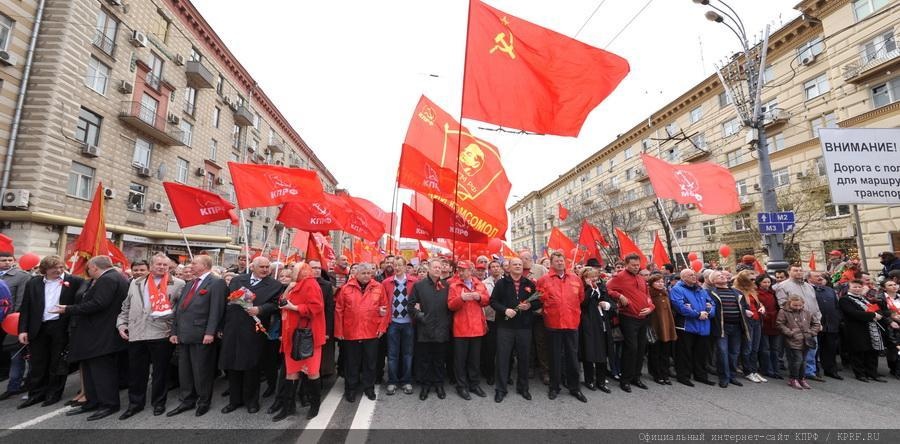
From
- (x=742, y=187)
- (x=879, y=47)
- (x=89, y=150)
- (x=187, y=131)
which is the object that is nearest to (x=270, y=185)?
(x=89, y=150)

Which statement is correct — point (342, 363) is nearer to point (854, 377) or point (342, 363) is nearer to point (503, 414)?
point (503, 414)

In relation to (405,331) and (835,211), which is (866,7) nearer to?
(835,211)

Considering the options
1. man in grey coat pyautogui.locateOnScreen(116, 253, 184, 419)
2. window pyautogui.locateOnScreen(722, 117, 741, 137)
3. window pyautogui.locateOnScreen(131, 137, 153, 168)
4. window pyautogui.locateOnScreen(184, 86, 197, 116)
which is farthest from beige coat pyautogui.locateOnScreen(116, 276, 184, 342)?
window pyautogui.locateOnScreen(722, 117, 741, 137)

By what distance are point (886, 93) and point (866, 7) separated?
15.7 ft

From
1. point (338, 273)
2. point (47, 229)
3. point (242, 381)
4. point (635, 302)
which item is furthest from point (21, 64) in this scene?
point (635, 302)

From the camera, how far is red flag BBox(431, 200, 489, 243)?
790cm

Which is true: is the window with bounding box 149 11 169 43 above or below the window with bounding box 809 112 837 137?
above

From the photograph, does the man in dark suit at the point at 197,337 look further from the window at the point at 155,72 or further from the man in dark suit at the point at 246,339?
the window at the point at 155,72

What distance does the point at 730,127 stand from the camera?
2959cm

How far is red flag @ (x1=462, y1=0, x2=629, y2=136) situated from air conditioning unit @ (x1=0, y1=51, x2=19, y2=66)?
1901 centimetres

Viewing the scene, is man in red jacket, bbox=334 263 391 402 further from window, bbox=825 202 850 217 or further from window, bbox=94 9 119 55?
window, bbox=825 202 850 217

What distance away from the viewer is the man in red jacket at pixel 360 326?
5.31m

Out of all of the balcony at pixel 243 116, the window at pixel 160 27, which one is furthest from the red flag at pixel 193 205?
the balcony at pixel 243 116

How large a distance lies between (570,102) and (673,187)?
5.28 m
